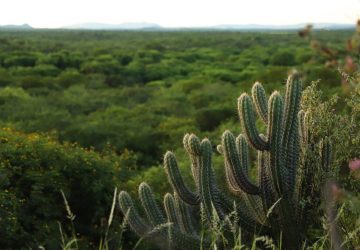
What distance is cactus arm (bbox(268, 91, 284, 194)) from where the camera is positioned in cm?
556

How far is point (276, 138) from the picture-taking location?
568cm

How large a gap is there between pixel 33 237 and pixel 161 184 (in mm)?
5051

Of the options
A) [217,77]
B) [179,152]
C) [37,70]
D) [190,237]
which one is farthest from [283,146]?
[37,70]

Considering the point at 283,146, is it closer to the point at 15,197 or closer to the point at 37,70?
the point at 15,197

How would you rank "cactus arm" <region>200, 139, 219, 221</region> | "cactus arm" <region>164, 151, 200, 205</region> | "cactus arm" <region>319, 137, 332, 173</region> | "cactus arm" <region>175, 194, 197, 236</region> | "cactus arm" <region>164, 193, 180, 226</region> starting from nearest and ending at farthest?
"cactus arm" <region>319, 137, 332, 173</region>
"cactus arm" <region>200, 139, 219, 221</region>
"cactus arm" <region>164, 151, 200, 205</region>
"cactus arm" <region>164, 193, 180, 226</region>
"cactus arm" <region>175, 194, 197, 236</region>

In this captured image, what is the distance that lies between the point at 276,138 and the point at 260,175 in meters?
0.49

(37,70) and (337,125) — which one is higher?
(337,125)

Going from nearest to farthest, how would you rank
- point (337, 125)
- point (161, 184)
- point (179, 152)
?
point (337, 125), point (161, 184), point (179, 152)

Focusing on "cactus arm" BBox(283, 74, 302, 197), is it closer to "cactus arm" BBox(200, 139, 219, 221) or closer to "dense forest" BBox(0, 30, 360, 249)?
"dense forest" BBox(0, 30, 360, 249)

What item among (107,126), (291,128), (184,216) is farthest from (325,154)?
(107,126)

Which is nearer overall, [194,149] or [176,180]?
[194,149]

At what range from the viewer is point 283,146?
568 cm

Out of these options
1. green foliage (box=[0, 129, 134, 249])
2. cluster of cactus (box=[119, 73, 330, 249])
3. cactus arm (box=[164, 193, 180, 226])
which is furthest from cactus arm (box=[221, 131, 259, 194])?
green foliage (box=[0, 129, 134, 249])

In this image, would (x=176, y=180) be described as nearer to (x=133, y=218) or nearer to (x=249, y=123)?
(x=133, y=218)
